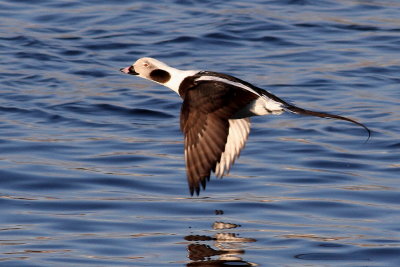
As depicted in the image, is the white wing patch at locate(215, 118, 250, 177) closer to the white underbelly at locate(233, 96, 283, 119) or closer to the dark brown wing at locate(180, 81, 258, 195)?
the white underbelly at locate(233, 96, 283, 119)

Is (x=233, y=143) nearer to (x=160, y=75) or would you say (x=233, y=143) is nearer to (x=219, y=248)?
(x=160, y=75)

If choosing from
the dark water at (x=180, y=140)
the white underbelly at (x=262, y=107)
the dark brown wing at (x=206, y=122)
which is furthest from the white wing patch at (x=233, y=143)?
the dark brown wing at (x=206, y=122)

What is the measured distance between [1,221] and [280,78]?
234 inches

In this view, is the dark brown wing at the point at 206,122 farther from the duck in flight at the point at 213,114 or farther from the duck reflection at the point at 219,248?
the duck reflection at the point at 219,248

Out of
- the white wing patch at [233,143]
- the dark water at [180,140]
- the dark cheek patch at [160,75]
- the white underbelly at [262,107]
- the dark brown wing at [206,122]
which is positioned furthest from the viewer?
the dark cheek patch at [160,75]

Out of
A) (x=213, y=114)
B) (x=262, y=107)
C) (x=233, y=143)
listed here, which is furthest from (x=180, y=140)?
(x=213, y=114)

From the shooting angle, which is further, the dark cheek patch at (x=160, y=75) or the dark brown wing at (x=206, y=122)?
the dark cheek patch at (x=160, y=75)

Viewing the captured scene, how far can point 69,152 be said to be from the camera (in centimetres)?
1048

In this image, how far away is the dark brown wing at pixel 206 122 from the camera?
291 inches

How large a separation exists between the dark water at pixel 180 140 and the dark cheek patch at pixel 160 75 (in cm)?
93

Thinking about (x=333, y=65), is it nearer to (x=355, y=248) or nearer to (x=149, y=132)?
(x=149, y=132)

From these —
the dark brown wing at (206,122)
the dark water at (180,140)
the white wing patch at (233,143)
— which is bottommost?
the dark water at (180,140)

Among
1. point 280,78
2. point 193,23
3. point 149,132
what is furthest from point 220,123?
point 193,23

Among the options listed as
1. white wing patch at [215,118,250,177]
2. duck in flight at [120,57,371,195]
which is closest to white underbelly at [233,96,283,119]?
duck in flight at [120,57,371,195]
